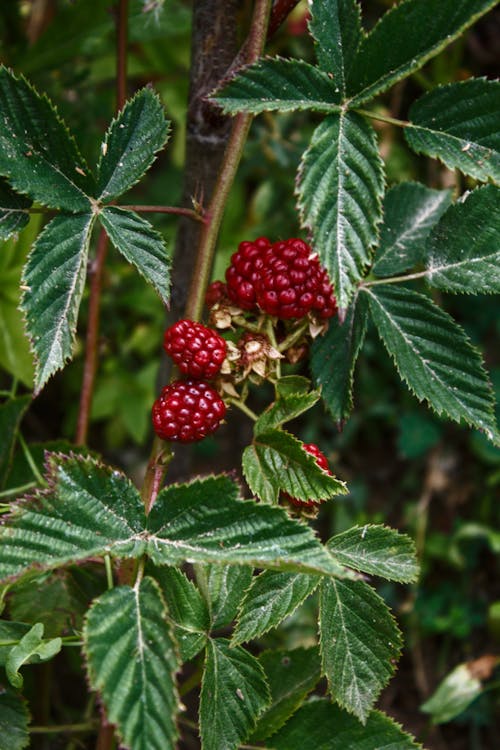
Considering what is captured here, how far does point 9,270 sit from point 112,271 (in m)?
0.85

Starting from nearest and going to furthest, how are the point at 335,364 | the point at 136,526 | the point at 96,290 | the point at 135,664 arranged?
1. the point at 135,664
2. the point at 136,526
3. the point at 335,364
4. the point at 96,290

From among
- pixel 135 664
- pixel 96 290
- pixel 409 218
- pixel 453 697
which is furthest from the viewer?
pixel 453 697

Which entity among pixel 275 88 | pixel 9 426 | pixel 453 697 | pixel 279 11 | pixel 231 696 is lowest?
pixel 453 697

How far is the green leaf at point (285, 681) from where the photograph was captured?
1064 millimetres

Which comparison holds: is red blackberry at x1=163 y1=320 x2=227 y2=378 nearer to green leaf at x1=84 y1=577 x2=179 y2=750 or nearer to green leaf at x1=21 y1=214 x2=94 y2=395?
green leaf at x1=21 y1=214 x2=94 y2=395

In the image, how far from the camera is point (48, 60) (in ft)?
5.42

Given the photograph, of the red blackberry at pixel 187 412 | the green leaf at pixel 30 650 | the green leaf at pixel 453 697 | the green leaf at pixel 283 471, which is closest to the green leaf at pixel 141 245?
the red blackberry at pixel 187 412

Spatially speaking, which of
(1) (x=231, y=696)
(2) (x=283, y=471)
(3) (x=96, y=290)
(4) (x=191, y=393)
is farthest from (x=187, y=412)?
(3) (x=96, y=290)

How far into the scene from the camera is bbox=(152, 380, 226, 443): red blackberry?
0.90 m

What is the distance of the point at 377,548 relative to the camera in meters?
0.98

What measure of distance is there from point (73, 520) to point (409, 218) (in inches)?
27.3

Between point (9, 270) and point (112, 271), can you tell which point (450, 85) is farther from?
point (112, 271)

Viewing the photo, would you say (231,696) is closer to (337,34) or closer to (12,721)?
(12,721)

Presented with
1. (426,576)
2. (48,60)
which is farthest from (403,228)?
(426,576)
